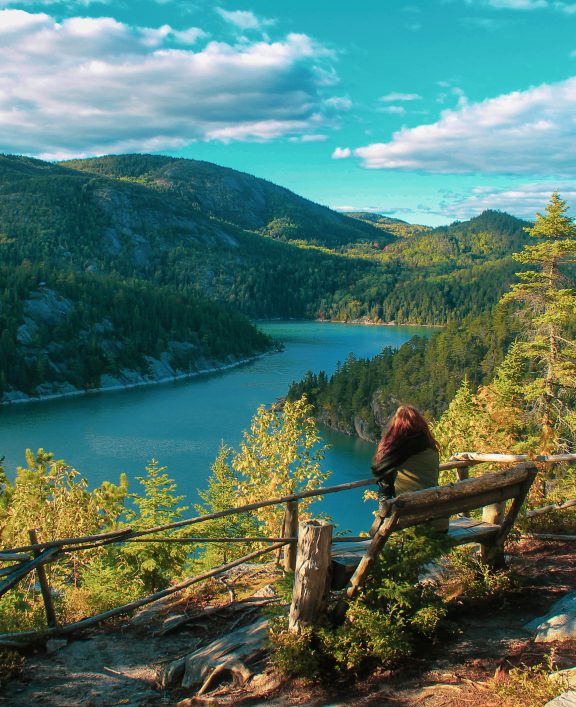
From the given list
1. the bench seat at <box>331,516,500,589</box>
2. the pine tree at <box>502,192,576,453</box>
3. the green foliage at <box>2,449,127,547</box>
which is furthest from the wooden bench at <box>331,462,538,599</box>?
the green foliage at <box>2,449,127,547</box>

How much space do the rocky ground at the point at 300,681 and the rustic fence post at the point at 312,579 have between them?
2.19 feet

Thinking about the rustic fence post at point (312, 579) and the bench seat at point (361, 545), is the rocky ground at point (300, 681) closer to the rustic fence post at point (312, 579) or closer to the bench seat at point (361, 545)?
the rustic fence post at point (312, 579)

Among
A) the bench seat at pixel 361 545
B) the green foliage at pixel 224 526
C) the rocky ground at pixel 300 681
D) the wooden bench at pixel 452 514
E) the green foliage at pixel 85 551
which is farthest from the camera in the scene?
the green foliage at pixel 224 526

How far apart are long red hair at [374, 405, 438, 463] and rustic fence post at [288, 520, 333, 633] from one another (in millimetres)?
1383

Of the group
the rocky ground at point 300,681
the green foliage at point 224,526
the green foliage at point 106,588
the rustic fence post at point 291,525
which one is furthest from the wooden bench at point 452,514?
the green foliage at point 224,526

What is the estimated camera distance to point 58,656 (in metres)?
8.35

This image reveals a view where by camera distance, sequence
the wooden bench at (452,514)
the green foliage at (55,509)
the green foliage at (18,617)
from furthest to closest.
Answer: the green foliage at (55,509), the green foliage at (18,617), the wooden bench at (452,514)

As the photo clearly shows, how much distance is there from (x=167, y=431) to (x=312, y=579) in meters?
89.8

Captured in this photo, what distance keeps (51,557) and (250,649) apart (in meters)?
2.81

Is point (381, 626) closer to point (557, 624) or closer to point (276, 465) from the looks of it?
point (557, 624)

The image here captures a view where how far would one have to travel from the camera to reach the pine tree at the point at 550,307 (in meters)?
23.2

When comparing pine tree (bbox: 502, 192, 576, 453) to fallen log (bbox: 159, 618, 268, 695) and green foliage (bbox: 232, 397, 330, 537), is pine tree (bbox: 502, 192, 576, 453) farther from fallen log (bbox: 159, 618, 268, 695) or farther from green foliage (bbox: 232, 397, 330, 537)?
fallen log (bbox: 159, 618, 268, 695)

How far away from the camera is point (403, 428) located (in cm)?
764

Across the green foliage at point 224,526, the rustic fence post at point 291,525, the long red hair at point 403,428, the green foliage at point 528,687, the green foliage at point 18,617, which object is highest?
the long red hair at point 403,428
